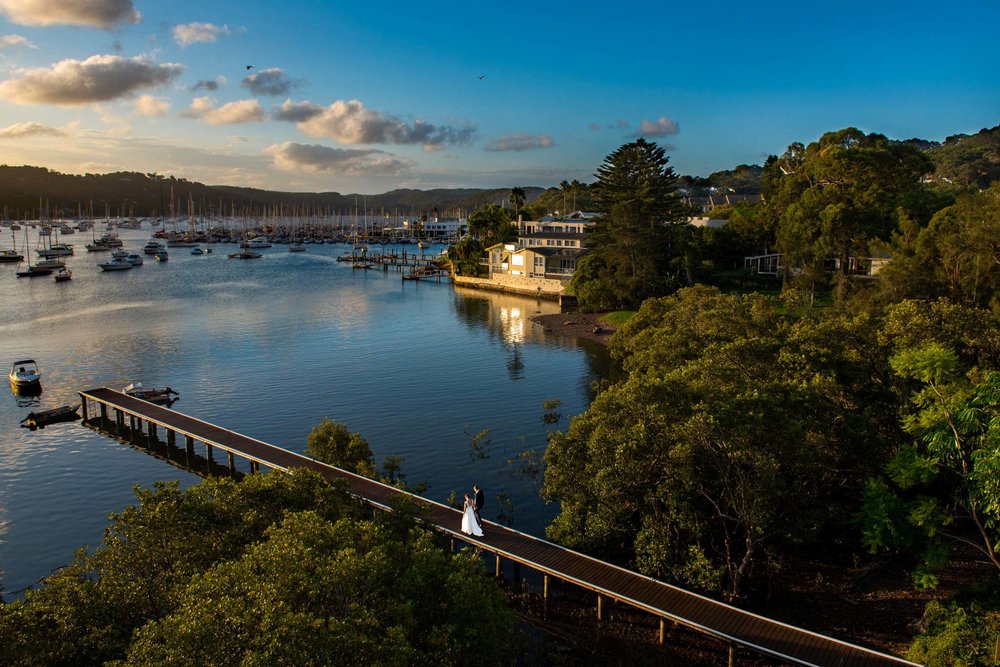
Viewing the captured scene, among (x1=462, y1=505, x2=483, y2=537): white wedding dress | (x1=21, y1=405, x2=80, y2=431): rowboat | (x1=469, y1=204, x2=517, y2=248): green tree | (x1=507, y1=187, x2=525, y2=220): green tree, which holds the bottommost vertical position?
(x1=21, y1=405, x2=80, y2=431): rowboat

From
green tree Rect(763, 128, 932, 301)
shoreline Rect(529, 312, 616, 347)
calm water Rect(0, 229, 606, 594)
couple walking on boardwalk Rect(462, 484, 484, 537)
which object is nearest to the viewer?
couple walking on boardwalk Rect(462, 484, 484, 537)

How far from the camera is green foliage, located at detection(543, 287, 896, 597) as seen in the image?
18500 millimetres

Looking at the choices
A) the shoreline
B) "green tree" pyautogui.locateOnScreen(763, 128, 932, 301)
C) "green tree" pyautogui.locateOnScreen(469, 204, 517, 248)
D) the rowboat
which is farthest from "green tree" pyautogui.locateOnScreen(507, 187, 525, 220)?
the rowboat

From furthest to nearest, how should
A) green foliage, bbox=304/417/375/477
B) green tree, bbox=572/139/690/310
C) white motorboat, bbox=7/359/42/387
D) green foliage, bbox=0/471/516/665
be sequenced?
green tree, bbox=572/139/690/310, white motorboat, bbox=7/359/42/387, green foliage, bbox=304/417/375/477, green foliage, bbox=0/471/516/665

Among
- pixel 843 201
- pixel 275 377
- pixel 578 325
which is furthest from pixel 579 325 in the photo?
pixel 275 377

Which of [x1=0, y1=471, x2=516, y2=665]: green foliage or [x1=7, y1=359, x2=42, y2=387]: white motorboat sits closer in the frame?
[x1=0, y1=471, x2=516, y2=665]: green foliage

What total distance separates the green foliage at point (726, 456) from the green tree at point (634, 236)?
48.0 m

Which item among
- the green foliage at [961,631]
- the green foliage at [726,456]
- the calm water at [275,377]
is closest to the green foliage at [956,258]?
the green foliage at [726,456]

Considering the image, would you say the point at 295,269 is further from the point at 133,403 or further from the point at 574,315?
the point at 133,403

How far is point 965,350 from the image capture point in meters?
23.4

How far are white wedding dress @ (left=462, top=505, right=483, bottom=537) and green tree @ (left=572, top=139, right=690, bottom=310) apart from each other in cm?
5279

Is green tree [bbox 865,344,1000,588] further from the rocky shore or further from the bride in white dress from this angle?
the rocky shore

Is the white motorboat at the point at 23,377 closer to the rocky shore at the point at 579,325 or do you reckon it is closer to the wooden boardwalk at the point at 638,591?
the wooden boardwalk at the point at 638,591

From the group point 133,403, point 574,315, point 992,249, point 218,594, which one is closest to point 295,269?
point 574,315
